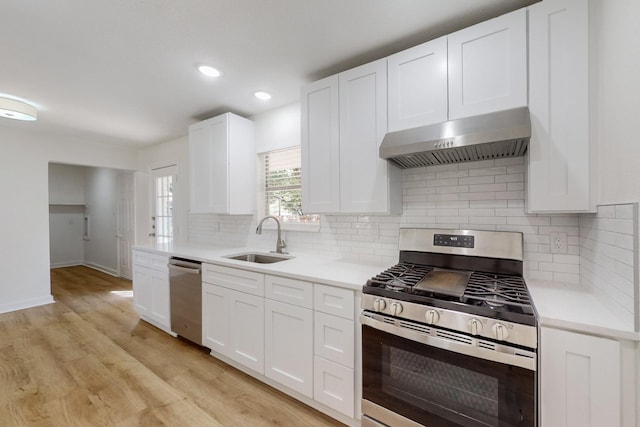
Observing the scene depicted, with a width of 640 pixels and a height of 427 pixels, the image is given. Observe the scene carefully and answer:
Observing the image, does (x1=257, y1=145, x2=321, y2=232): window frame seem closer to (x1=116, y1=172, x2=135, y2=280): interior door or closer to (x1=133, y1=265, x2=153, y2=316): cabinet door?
(x1=133, y1=265, x2=153, y2=316): cabinet door

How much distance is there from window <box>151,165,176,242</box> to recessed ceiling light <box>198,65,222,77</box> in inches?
94.1

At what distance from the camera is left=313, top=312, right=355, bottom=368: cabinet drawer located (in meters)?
1.68

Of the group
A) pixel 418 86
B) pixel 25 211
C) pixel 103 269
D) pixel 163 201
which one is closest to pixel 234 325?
pixel 418 86

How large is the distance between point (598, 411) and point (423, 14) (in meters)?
2.09

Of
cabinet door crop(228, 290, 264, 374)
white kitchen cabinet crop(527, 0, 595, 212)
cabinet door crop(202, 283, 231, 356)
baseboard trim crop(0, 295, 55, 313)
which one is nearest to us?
white kitchen cabinet crop(527, 0, 595, 212)

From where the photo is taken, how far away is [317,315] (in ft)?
5.96

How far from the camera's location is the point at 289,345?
77.3 inches

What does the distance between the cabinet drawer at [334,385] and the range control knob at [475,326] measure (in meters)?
0.78

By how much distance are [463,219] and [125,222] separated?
5.79 meters

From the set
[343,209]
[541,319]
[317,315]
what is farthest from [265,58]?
[541,319]

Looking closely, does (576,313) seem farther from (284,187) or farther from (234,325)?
(284,187)

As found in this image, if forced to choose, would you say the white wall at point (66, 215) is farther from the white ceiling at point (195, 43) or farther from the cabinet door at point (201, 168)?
the cabinet door at point (201, 168)

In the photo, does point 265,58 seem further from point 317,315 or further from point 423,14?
point 317,315

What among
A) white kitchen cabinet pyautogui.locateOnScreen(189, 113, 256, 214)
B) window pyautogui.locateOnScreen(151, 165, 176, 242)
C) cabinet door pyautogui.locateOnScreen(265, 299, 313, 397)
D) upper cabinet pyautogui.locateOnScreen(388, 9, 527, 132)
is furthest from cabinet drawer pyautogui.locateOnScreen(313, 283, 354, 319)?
window pyautogui.locateOnScreen(151, 165, 176, 242)
